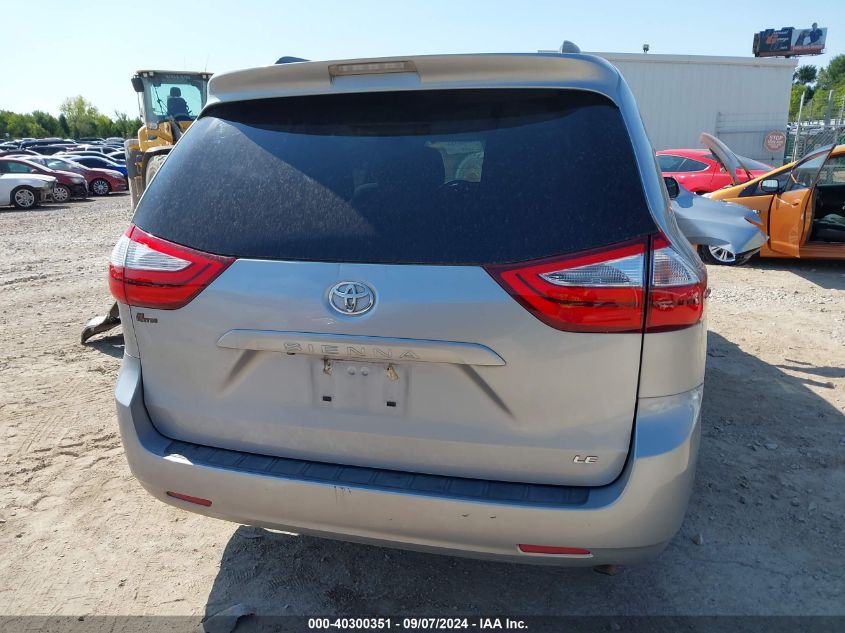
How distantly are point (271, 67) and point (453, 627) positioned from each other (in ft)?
7.02

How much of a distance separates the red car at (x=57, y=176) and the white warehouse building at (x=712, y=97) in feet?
63.2

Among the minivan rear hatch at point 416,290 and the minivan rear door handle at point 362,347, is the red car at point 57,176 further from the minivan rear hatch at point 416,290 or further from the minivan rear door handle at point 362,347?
the minivan rear door handle at point 362,347

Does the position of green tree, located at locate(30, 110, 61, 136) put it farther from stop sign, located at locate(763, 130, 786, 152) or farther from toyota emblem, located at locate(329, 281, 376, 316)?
toyota emblem, located at locate(329, 281, 376, 316)

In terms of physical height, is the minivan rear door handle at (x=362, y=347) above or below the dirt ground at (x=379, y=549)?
above

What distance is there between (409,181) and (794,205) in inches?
326

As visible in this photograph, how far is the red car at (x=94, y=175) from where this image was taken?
25312 millimetres

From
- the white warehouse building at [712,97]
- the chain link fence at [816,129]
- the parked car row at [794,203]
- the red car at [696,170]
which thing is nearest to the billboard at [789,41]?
the chain link fence at [816,129]

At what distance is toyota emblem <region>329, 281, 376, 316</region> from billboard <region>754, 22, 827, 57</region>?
220 ft

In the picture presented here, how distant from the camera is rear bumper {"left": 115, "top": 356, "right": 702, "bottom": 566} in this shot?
6.16ft

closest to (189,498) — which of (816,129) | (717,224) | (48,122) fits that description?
(717,224)

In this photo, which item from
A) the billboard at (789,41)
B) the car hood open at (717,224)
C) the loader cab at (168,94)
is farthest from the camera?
the billboard at (789,41)

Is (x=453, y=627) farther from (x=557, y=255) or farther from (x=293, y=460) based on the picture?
(x=557, y=255)

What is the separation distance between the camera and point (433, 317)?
1.87m

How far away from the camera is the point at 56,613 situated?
97.9 inches
